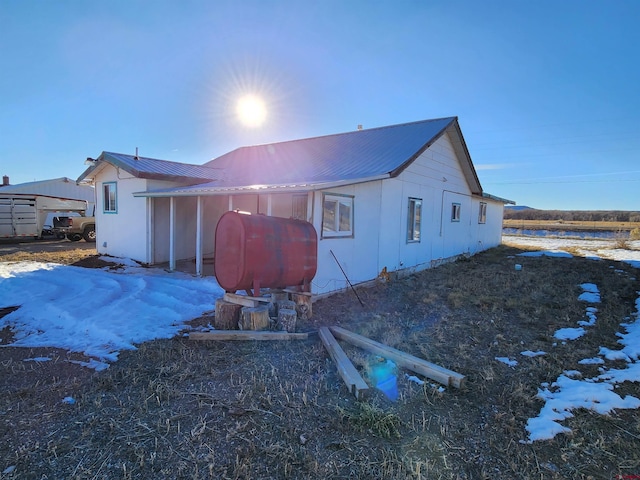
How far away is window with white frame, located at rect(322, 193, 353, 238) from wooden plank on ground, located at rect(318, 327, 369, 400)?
2.90m

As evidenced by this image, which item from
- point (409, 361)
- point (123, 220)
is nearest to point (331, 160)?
point (123, 220)

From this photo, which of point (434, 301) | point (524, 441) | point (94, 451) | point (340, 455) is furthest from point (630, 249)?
point (94, 451)

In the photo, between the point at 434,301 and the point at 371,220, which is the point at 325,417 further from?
the point at 371,220

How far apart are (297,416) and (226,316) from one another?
259 centimetres

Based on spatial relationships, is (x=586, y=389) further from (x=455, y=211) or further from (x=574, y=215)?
(x=574, y=215)

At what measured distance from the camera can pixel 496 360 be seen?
15.0 feet

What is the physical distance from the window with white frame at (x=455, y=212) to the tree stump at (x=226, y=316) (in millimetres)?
10168

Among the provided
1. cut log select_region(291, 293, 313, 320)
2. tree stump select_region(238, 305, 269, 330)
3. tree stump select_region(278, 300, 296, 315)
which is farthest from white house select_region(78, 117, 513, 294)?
tree stump select_region(238, 305, 269, 330)

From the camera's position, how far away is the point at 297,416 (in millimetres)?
3172

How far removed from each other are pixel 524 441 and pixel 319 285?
4.78 m

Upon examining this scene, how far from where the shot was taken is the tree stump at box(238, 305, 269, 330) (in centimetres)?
522

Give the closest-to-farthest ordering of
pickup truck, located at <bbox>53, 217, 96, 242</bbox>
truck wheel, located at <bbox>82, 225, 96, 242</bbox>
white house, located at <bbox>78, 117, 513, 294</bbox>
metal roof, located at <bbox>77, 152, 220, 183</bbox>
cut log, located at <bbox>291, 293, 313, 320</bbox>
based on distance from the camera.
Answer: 1. cut log, located at <bbox>291, 293, 313, 320</bbox>
2. white house, located at <bbox>78, 117, 513, 294</bbox>
3. metal roof, located at <bbox>77, 152, 220, 183</bbox>
4. pickup truck, located at <bbox>53, 217, 96, 242</bbox>
5. truck wheel, located at <bbox>82, 225, 96, 242</bbox>

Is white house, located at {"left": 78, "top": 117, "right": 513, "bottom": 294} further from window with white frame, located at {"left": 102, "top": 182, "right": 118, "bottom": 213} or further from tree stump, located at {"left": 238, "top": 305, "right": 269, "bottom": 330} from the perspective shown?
tree stump, located at {"left": 238, "top": 305, "right": 269, "bottom": 330}

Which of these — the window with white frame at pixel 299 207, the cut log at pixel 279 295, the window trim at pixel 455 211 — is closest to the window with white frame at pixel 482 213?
the window trim at pixel 455 211
